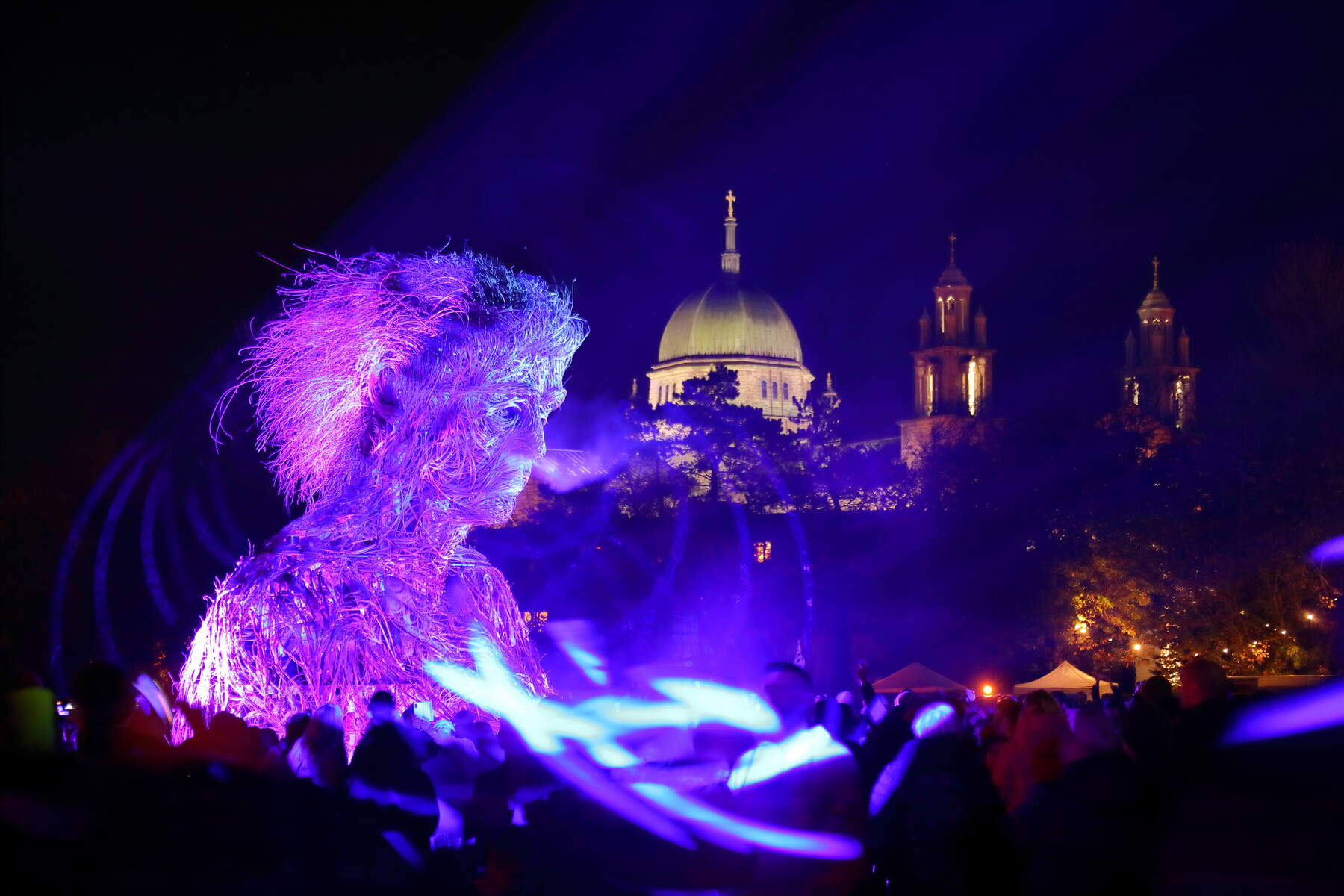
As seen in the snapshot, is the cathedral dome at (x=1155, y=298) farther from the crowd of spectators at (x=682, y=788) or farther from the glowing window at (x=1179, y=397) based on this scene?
the crowd of spectators at (x=682, y=788)

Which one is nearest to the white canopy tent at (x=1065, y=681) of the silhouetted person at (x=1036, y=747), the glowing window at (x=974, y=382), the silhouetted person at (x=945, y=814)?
the silhouetted person at (x=1036, y=747)

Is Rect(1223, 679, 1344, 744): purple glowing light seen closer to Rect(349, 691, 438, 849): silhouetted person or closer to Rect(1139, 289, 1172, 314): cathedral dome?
Rect(349, 691, 438, 849): silhouetted person

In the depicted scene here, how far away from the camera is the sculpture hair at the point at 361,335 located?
33.6ft

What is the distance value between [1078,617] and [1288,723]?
134 feet

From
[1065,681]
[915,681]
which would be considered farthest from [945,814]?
[1065,681]

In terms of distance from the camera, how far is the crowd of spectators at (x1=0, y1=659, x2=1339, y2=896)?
4789 mm

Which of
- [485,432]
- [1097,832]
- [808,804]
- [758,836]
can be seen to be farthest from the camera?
[485,432]

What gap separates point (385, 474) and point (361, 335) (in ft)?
3.26

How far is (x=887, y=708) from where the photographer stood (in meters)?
10.8

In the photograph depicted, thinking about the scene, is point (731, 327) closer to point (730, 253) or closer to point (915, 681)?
point (730, 253)

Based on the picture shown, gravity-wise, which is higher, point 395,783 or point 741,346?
point 741,346

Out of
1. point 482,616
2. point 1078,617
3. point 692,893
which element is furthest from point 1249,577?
point 692,893

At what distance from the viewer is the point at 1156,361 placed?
93.0 metres

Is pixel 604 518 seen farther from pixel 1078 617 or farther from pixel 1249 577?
pixel 1249 577
